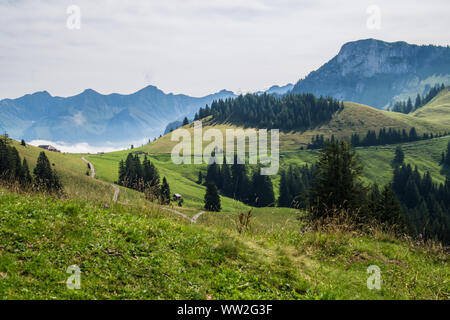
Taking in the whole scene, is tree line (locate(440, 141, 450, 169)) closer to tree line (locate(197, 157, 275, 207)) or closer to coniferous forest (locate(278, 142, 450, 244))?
tree line (locate(197, 157, 275, 207))

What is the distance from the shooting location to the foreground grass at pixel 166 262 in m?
6.22

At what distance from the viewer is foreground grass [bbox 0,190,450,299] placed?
6.22m

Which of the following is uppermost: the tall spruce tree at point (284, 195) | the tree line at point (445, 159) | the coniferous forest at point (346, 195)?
the coniferous forest at point (346, 195)

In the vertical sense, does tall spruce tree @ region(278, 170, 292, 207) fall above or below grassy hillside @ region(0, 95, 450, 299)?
below

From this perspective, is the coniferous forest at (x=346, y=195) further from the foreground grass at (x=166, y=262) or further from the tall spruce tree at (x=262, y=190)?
the tall spruce tree at (x=262, y=190)

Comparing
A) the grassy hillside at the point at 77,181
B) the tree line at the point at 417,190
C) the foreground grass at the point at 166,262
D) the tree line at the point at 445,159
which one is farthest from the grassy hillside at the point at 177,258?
the tree line at the point at 445,159

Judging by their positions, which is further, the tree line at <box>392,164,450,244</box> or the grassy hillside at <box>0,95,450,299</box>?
the tree line at <box>392,164,450,244</box>

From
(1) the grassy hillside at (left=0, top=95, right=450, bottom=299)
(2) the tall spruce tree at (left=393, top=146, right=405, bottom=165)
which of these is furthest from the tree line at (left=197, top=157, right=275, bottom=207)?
(1) the grassy hillside at (left=0, top=95, right=450, bottom=299)

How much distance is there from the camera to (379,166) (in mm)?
174000

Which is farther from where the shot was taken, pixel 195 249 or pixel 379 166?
pixel 379 166

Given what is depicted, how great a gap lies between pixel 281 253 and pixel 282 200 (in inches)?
4858
